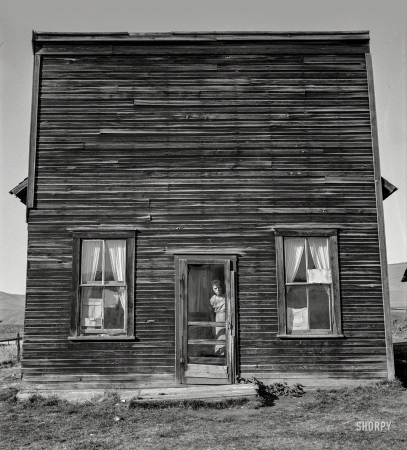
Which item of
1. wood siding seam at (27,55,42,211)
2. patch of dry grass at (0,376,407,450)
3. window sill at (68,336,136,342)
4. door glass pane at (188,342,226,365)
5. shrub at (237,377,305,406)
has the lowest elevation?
patch of dry grass at (0,376,407,450)

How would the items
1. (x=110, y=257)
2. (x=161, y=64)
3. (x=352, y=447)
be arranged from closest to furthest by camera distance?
1. (x=352, y=447)
2. (x=110, y=257)
3. (x=161, y=64)

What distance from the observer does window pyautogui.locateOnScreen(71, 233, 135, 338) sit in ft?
36.4

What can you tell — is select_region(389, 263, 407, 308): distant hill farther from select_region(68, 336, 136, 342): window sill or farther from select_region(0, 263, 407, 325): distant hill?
select_region(68, 336, 136, 342): window sill

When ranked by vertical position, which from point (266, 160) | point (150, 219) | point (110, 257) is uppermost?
point (266, 160)

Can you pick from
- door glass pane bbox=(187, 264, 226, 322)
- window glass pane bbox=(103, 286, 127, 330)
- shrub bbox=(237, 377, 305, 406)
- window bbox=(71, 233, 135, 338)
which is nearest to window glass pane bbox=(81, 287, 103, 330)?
window bbox=(71, 233, 135, 338)

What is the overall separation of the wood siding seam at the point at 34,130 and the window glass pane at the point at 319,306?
20.4 feet

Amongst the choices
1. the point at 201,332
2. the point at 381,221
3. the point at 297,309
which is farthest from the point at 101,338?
the point at 381,221

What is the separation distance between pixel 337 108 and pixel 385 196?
227cm

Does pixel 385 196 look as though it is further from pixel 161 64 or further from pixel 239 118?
pixel 161 64

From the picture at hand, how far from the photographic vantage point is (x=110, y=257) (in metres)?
11.3

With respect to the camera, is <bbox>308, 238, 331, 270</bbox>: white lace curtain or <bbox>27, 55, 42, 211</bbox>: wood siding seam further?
<bbox>27, 55, 42, 211</bbox>: wood siding seam

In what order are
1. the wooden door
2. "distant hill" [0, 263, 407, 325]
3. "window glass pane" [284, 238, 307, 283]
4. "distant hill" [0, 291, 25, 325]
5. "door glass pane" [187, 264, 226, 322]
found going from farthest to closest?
1. "distant hill" [0, 291, 25, 325]
2. "distant hill" [0, 263, 407, 325]
3. "window glass pane" [284, 238, 307, 283]
4. "door glass pane" [187, 264, 226, 322]
5. the wooden door

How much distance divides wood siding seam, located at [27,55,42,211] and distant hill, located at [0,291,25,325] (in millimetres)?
76871

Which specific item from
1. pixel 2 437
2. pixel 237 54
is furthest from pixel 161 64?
pixel 2 437
